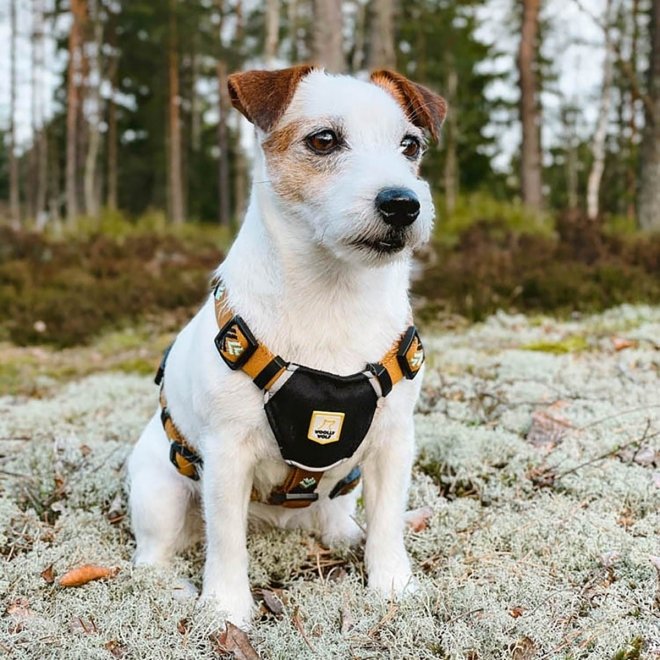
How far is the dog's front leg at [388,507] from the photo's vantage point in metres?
2.62

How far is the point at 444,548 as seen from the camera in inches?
111

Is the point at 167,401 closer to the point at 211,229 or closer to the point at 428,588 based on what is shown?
the point at 428,588

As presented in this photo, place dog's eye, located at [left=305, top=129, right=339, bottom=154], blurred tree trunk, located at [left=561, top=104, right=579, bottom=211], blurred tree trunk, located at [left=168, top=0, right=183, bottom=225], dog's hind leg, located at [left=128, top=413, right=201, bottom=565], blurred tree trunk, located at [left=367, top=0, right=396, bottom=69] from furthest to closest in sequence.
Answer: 1. blurred tree trunk, located at [left=561, top=104, right=579, bottom=211]
2. blurred tree trunk, located at [left=168, top=0, right=183, bottom=225]
3. blurred tree trunk, located at [left=367, top=0, right=396, bottom=69]
4. dog's hind leg, located at [left=128, top=413, right=201, bottom=565]
5. dog's eye, located at [left=305, top=129, right=339, bottom=154]

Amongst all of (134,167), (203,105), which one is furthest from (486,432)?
(203,105)

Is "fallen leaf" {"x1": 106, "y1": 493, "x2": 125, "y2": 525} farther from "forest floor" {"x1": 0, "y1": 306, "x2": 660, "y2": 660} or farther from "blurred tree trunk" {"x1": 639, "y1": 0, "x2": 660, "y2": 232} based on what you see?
"blurred tree trunk" {"x1": 639, "y1": 0, "x2": 660, "y2": 232}

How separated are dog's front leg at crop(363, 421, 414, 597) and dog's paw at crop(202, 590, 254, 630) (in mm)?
458

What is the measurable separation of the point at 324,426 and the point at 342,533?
34.5 inches

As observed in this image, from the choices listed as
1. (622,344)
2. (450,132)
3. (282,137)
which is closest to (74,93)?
(450,132)

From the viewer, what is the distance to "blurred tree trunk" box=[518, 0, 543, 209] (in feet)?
45.3

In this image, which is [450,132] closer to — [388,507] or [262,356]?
[388,507]

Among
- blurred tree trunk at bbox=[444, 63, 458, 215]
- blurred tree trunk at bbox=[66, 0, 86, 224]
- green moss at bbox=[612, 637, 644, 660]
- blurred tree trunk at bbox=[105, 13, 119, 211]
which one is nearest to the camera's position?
green moss at bbox=[612, 637, 644, 660]

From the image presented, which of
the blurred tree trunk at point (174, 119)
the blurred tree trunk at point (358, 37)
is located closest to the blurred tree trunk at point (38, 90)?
the blurred tree trunk at point (174, 119)

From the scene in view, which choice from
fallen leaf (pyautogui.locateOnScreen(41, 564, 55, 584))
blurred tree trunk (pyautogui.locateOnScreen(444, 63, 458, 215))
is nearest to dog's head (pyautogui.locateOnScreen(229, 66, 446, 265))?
fallen leaf (pyautogui.locateOnScreen(41, 564, 55, 584))

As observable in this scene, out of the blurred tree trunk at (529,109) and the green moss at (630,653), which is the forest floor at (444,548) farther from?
the blurred tree trunk at (529,109)
